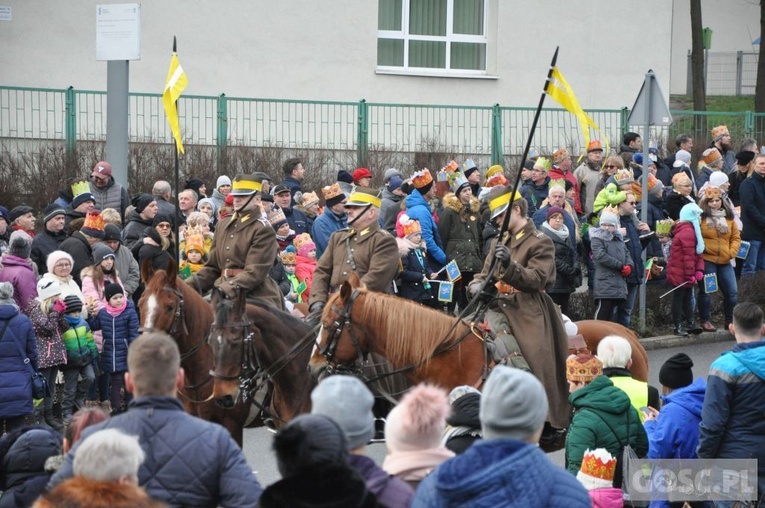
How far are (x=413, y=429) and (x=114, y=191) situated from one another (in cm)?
1198

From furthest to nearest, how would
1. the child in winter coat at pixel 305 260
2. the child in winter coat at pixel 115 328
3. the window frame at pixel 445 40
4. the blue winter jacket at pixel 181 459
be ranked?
the window frame at pixel 445 40 → the child in winter coat at pixel 305 260 → the child in winter coat at pixel 115 328 → the blue winter jacket at pixel 181 459

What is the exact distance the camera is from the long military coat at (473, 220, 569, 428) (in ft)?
33.3

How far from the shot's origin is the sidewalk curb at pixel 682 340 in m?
17.5

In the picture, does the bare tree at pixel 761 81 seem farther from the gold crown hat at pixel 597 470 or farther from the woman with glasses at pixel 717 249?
the gold crown hat at pixel 597 470

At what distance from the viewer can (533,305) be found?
1030cm

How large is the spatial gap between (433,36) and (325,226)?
12668 millimetres

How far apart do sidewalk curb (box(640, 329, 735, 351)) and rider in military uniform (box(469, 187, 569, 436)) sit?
723 cm

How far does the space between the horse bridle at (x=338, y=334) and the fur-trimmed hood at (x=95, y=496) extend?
4.61m

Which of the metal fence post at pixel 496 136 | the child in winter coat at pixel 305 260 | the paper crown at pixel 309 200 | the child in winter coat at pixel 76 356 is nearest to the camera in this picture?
the child in winter coat at pixel 76 356

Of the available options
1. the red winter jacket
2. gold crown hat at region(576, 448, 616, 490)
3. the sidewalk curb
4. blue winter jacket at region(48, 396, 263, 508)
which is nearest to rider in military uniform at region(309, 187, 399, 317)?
gold crown hat at region(576, 448, 616, 490)

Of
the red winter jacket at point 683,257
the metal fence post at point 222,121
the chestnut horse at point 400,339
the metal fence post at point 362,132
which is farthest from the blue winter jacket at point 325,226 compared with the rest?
the metal fence post at point 362,132

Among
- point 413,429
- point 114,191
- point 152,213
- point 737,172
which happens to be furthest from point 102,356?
point 737,172

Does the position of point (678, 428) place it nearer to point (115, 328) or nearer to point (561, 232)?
point (115, 328)

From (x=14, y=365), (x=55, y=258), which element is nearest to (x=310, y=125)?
(x=55, y=258)
